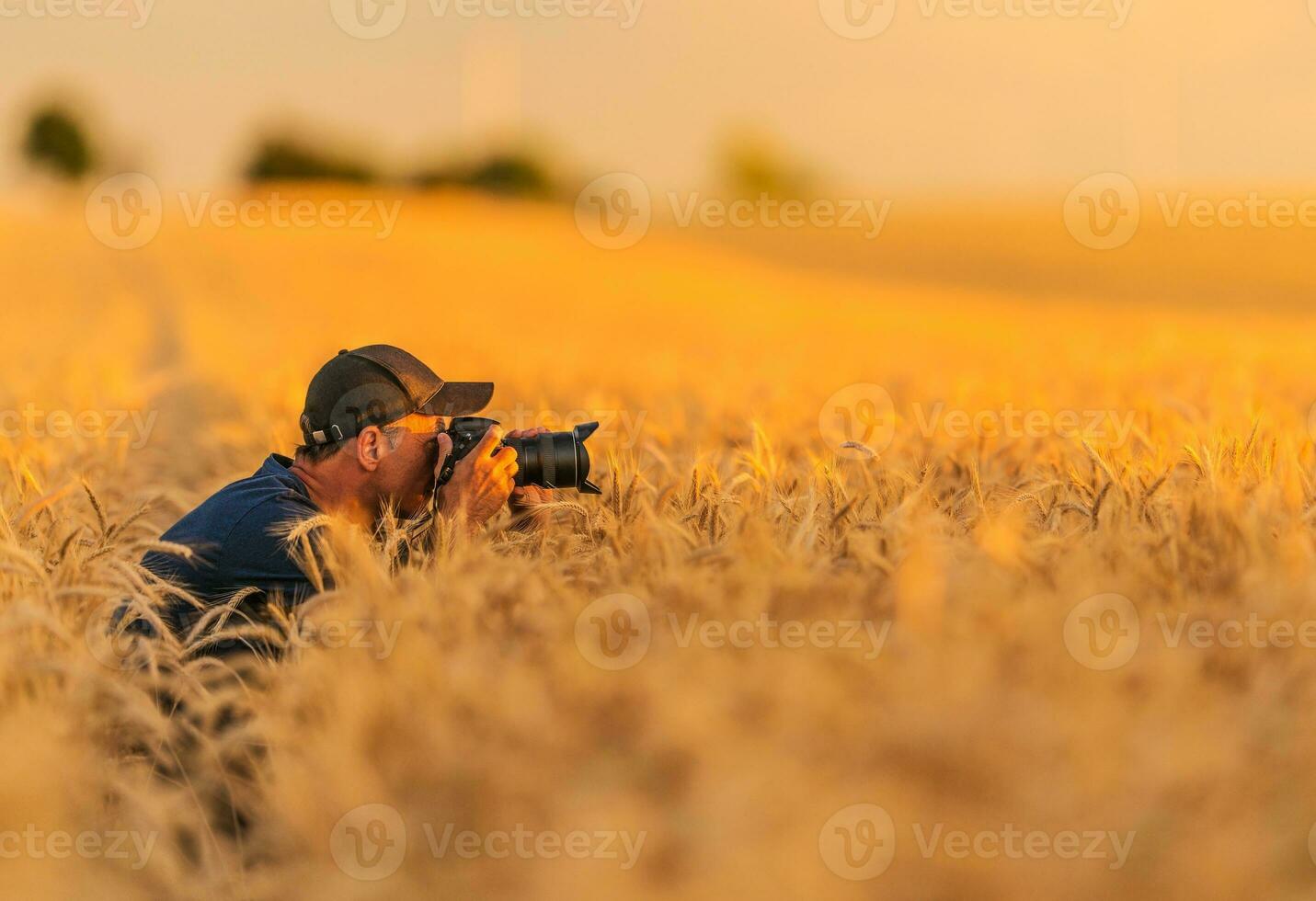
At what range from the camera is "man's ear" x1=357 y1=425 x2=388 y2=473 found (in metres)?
3.26

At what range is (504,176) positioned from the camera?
79062 millimetres

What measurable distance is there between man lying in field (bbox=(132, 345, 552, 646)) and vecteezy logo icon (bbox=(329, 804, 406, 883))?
1.25m

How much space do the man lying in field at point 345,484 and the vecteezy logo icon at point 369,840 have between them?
1.25 meters

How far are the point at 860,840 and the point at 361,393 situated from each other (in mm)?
2148

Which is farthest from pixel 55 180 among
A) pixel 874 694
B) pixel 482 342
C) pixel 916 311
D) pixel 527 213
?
pixel 874 694

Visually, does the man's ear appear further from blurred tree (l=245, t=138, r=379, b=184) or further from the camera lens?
blurred tree (l=245, t=138, r=379, b=184)

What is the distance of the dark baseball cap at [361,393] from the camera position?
10.8 feet

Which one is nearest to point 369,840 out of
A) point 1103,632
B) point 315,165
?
point 1103,632

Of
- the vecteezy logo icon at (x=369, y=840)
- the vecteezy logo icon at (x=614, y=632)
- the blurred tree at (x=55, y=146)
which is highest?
the blurred tree at (x=55, y=146)

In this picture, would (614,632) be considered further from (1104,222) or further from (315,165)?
(315,165)
